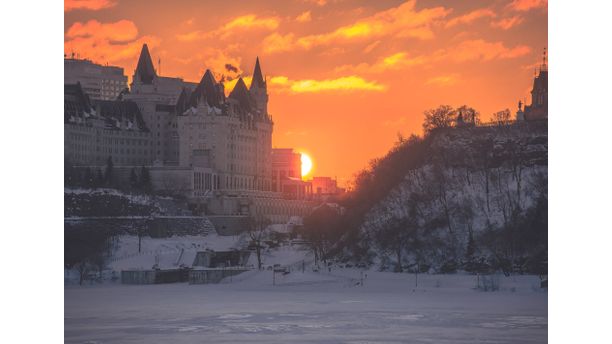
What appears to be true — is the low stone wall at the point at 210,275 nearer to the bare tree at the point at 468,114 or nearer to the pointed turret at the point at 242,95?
the bare tree at the point at 468,114

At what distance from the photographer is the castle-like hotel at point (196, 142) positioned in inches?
2498

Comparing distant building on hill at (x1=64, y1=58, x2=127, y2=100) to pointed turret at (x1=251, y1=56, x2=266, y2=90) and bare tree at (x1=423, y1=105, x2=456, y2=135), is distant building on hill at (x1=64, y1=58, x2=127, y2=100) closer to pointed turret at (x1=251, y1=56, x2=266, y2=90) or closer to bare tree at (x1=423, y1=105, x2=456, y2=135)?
pointed turret at (x1=251, y1=56, x2=266, y2=90)

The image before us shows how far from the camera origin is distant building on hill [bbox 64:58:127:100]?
95.4 meters

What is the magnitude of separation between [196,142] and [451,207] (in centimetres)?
3074

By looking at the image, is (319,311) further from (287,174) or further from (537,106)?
(287,174)

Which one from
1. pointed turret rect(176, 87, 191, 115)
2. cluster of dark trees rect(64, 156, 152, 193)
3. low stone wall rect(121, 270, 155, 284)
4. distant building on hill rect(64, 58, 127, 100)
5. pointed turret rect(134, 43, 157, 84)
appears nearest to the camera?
low stone wall rect(121, 270, 155, 284)

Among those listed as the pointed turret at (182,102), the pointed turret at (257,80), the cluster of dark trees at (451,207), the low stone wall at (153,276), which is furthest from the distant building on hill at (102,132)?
the cluster of dark trees at (451,207)

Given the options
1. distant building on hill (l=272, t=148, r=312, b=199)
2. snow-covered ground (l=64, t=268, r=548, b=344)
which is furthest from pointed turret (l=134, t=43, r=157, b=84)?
snow-covered ground (l=64, t=268, r=548, b=344)

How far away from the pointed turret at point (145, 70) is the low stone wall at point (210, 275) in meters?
27.4

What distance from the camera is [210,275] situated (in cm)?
4312

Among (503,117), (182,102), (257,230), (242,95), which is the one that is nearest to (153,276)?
(503,117)

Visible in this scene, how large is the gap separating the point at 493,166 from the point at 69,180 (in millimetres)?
23141

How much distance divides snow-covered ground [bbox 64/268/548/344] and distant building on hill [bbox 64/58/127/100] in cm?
5714
